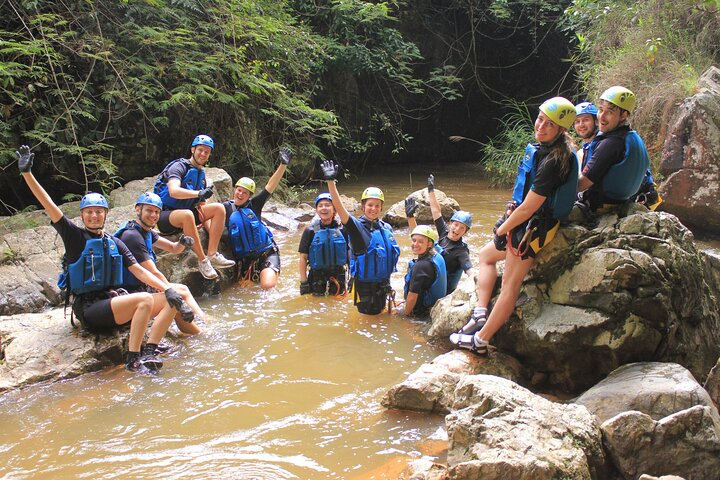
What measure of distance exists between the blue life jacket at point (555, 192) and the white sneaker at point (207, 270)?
4.19m

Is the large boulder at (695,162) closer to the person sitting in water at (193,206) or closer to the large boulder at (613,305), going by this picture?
the large boulder at (613,305)

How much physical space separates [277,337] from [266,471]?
8.20 feet

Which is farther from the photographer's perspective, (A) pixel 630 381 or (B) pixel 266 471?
(A) pixel 630 381

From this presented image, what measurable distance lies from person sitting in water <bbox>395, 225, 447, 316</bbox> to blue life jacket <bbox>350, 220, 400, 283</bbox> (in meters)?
0.27

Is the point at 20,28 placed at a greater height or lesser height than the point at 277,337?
greater

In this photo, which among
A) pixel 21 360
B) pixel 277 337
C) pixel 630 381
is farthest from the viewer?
pixel 277 337

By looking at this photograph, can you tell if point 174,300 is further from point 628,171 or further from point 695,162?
point 695,162

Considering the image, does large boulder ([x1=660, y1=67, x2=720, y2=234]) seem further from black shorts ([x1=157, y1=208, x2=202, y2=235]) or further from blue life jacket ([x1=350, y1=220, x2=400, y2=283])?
black shorts ([x1=157, y1=208, x2=202, y2=235])

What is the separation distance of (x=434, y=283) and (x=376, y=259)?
2.24 ft

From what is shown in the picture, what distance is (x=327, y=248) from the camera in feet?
24.7

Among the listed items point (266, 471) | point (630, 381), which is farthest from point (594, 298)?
point (266, 471)

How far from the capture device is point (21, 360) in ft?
17.2

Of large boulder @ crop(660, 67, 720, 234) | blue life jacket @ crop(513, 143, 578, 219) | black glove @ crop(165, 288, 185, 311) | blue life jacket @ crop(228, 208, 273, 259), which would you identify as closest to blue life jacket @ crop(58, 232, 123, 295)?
black glove @ crop(165, 288, 185, 311)

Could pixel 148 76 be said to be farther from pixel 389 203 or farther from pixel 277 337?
pixel 277 337
